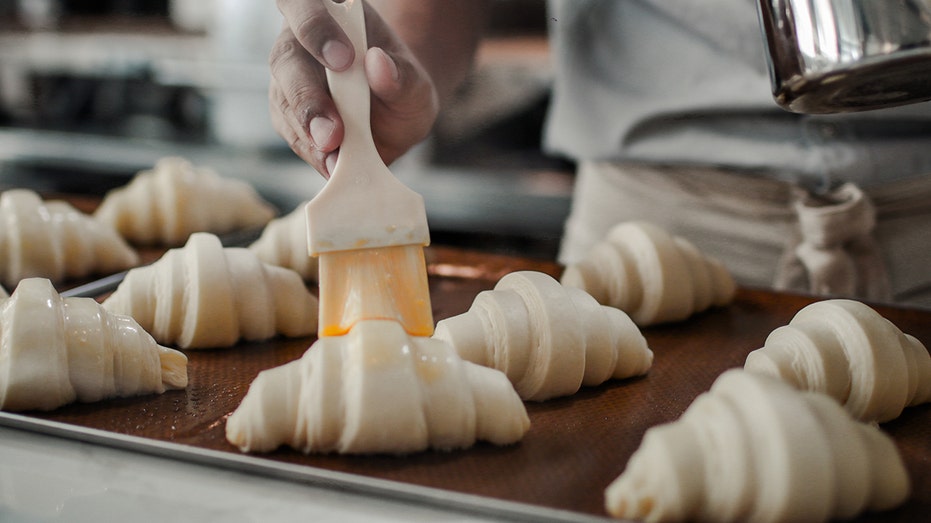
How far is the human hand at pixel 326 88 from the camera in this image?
3.53ft

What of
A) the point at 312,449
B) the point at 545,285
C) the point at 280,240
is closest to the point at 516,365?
the point at 545,285

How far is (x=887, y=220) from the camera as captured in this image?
1611 millimetres

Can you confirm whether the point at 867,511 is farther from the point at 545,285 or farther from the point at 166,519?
the point at 166,519

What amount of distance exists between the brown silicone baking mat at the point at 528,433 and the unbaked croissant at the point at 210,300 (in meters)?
0.03

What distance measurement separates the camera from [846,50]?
799 mm

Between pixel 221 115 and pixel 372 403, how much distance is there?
2.45m

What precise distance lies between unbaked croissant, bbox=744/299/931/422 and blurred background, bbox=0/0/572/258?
1.60 m

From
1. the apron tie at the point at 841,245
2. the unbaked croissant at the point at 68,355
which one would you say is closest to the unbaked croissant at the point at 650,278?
the apron tie at the point at 841,245

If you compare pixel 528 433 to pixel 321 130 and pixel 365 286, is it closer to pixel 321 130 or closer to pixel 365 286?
pixel 365 286

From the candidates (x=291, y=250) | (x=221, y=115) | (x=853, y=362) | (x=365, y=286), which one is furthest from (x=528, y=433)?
(x=221, y=115)

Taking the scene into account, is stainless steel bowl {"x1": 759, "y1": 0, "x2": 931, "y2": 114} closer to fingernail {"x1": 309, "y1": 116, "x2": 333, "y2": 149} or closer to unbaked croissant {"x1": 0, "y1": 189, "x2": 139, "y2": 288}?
fingernail {"x1": 309, "y1": 116, "x2": 333, "y2": 149}

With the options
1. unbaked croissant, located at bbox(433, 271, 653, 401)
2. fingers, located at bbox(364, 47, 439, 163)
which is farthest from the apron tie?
fingers, located at bbox(364, 47, 439, 163)

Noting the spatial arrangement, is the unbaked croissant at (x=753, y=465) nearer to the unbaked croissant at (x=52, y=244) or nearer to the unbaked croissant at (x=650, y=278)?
the unbaked croissant at (x=650, y=278)

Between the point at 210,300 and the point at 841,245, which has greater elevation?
the point at 210,300
